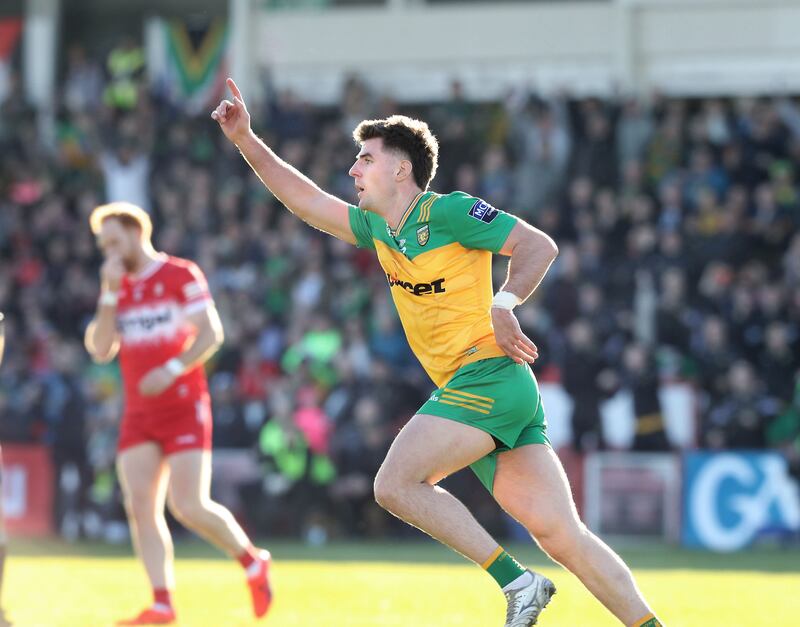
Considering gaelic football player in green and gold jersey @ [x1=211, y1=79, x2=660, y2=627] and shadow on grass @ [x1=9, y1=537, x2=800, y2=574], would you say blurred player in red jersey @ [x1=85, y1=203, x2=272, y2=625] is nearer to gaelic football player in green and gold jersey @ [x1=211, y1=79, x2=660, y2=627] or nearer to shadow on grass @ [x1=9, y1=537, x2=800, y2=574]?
gaelic football player in green and gold jersey @ [x1=211, y1=79, x2=660, y2=627]

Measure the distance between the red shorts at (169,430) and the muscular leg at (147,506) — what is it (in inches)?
2.6

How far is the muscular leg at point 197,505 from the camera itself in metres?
10.2

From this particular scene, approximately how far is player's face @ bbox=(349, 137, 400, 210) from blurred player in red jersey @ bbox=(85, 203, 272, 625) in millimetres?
3156

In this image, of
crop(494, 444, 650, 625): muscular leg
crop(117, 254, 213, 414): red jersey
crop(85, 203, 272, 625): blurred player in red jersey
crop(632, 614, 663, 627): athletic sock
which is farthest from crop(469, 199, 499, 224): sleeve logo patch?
crop(117, 254, 213, 414): red jersey

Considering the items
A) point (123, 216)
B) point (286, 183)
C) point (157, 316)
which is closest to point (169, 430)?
point (157, 316)

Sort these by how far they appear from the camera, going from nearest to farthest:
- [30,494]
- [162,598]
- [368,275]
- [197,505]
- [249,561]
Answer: [162,598] → [197,505] → [249,561] → [30,494] → [368,275]

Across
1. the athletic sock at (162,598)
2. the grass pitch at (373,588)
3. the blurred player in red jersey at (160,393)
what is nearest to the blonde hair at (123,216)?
the blurred player in red jersey at (160,393)

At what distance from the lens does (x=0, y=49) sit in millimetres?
27484

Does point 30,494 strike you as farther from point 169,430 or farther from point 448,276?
point 448,276

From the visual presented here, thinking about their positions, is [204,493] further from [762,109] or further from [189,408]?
[762,109]

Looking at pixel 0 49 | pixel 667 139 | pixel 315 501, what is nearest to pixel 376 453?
pixel 315 501

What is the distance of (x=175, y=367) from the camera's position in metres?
10.2

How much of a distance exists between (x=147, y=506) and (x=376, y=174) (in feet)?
12.3

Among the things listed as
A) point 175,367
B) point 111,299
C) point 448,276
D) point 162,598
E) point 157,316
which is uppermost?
point 448,276
